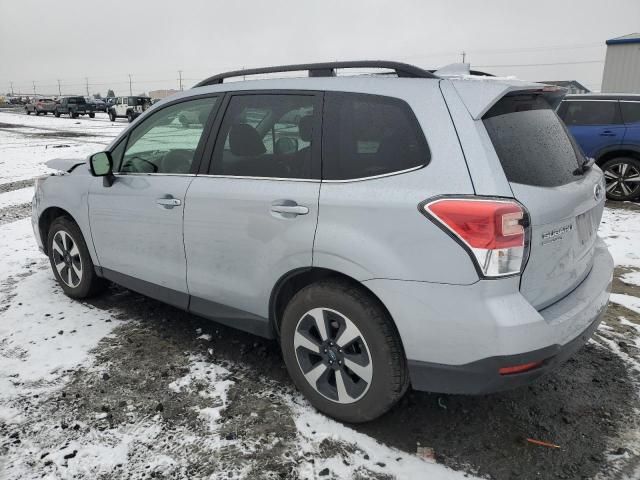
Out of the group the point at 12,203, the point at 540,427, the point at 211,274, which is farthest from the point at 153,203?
the point at 12,203

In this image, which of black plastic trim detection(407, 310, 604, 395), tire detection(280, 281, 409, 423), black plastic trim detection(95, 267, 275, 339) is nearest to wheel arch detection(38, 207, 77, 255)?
black plastic trim detection(95, 267, 275, 339)

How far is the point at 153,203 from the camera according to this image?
340cm

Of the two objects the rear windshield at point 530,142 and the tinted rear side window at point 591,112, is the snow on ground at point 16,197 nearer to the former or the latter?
the rear windshield at point 530,142

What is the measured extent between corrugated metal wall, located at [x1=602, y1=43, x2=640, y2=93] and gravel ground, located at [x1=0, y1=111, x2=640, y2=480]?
60.7 ft

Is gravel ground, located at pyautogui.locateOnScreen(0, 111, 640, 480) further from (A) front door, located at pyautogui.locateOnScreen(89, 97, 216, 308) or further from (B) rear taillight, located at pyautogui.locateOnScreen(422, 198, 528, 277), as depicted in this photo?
(B) rear taillight, located at pyautogui.locateOnScreen(422, 198, 528, 277)

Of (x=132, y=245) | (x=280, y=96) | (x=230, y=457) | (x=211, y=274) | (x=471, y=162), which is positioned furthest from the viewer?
(x=132, y=245)

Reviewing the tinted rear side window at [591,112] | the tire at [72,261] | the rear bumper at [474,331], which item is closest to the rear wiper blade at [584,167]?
the rear bumper at [474,331]

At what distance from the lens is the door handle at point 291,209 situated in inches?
102

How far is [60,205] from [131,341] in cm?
141

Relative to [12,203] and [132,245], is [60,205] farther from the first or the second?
[12,203]

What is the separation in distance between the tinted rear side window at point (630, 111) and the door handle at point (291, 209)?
8185 mm

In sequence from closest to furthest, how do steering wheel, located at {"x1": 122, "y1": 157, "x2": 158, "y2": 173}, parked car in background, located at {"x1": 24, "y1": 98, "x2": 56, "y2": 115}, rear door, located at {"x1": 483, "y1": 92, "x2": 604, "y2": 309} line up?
1. rear door, located at {"x1": 483, "y1": 92, "x2": 604, "y2": 309}
2. steering wheel, located at {"x1": 122, "y1": 157, "x2": 158, "y2": 173}
3. parked car in background, located at {"x1": 24, "y1": 98, "x2": 56, "y2": 115}

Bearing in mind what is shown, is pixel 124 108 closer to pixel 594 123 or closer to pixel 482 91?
pixel 594 123

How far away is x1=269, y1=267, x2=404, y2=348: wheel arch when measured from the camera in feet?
8.15
